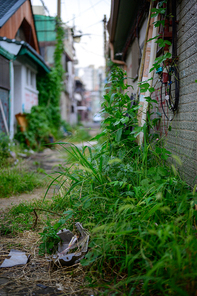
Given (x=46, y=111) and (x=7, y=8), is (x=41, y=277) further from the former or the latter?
(x=46, y=111)

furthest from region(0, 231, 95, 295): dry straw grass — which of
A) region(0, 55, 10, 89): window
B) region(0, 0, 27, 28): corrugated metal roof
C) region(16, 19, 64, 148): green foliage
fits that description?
region(16, 19, 64, 148): green foliage

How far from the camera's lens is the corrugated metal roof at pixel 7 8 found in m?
7.36

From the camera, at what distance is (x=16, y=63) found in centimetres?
896

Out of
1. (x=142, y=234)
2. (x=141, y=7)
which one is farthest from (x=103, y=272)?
(x=141, y=7)

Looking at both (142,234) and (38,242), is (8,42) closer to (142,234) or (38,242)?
(38,242)

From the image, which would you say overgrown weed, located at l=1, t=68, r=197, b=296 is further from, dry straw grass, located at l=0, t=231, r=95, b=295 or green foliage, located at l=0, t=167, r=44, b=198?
green foliage, located at l=0, t=167, r=44, b=198

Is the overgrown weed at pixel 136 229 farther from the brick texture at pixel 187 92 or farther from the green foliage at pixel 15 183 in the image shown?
the green foliage at pixel 15 183

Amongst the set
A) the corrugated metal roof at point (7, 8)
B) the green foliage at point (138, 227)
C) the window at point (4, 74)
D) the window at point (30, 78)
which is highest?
the corrugated metal roof at point (7, 8)

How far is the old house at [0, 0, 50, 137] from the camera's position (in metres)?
7.22

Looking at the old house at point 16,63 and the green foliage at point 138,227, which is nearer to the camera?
the green foliage at point 138,227

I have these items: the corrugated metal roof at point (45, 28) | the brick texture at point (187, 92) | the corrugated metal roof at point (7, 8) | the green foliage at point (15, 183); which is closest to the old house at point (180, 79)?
the brick texture at point (187, 92)

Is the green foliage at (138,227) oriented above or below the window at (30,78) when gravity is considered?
below

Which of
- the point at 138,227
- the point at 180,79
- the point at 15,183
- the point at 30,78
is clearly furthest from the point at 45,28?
the point at 138,227

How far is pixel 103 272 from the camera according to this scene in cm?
174
